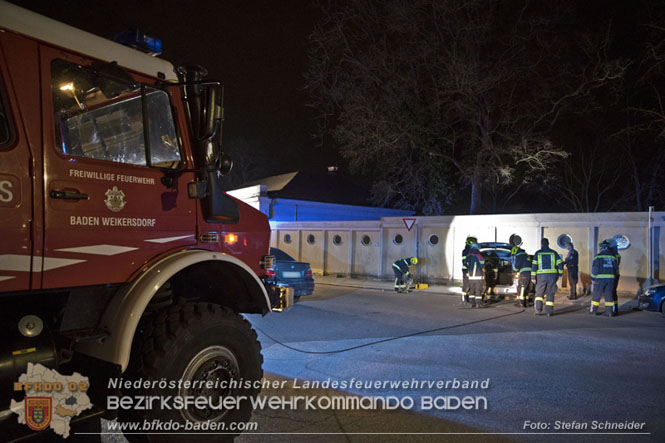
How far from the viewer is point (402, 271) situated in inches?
570

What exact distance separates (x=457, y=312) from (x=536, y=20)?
631 inches

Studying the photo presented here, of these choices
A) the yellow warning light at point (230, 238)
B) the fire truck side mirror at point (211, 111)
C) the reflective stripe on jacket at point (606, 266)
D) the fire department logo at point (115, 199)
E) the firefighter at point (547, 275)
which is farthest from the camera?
the firefighter at point (547, 275)

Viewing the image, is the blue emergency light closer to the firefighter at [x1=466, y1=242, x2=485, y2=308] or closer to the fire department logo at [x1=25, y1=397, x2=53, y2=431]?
the fire department logo at [x1=25, y1=397, x2=53, y2=431]

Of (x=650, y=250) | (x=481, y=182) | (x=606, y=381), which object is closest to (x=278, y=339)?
(x=606, y=381)

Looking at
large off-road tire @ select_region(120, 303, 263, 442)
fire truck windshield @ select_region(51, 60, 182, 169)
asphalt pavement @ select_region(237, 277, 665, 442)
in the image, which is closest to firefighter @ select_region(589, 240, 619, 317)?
asphalt pavement @ select_region(237, 277, 665, 442)

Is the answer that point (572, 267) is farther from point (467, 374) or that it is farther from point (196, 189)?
point (196, 189)

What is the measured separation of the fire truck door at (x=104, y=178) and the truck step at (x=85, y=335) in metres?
0.33

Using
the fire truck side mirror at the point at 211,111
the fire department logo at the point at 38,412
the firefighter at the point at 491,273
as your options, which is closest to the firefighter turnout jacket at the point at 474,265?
the firefighter at the point at 491,273

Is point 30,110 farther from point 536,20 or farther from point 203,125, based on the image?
point 536,20

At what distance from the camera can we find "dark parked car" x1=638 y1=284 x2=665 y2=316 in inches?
397

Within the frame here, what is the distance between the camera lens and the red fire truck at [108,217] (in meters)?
2.69

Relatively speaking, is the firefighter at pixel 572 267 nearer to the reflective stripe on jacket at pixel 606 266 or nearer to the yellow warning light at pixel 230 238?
the reflective stripe on jacket at pixel 606 266

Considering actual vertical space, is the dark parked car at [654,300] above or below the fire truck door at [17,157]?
below

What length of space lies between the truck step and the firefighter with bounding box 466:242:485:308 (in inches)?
381
